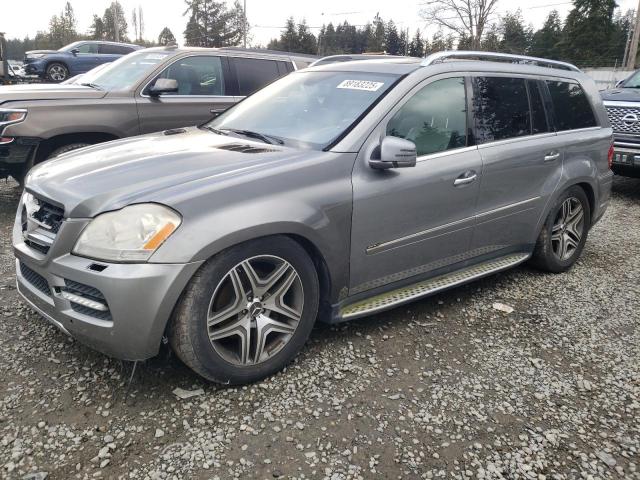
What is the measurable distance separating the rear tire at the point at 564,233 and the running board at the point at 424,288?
0.90 feet

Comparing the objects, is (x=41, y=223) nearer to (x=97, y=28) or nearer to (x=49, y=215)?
(x=49, y=215)

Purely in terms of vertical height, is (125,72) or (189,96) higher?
(125,72)

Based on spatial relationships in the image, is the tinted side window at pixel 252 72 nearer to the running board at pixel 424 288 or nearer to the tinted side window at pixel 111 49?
the running board at pixel 424 288

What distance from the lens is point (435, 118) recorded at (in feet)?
10.8

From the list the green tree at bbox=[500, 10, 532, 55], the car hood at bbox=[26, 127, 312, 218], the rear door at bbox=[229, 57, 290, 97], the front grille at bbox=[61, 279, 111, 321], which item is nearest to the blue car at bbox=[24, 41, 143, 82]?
the rear door at bbox=[229, 57, 290, 97]

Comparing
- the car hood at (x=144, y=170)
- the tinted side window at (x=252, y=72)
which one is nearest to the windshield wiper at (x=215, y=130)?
the car hood at (x=144, y=170)

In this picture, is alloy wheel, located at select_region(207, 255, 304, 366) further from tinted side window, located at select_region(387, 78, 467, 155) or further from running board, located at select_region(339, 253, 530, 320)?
tinted side window, located at select_region(387, 78, 467, 155)

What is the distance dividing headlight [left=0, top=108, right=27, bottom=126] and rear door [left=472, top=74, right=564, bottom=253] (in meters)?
4.32

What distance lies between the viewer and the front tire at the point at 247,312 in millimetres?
2398

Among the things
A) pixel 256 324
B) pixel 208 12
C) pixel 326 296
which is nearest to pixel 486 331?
pixel 326 296

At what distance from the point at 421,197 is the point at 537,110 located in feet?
5.08

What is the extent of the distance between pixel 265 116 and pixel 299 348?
1.61 metres

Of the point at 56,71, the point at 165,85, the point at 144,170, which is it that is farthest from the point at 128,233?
the point at 56,71

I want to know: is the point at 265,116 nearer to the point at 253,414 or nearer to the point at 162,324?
the point at 162,324
